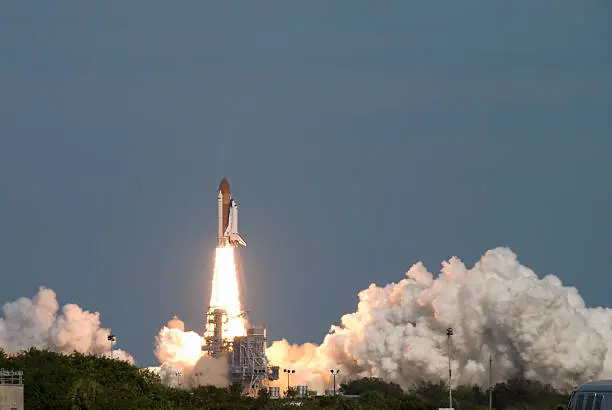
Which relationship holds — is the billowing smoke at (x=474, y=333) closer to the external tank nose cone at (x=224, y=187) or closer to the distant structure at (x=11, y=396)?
the external tank nose cone at (x=224, y=187)

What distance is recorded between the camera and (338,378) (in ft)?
528

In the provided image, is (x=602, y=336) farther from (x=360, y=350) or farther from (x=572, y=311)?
(x=360, y=350)

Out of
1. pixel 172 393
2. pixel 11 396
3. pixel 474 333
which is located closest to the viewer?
pixel 11 396

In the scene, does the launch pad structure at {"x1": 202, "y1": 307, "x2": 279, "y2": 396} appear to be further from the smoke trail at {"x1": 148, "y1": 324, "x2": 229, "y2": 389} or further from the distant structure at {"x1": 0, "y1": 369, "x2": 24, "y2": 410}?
the distant structure at {"x1": 0, "y1": 369, "x2": 24, "y2": 410}

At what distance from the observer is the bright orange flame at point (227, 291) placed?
528 ft

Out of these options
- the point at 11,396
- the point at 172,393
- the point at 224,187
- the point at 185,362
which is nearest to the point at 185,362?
the point at 185,362

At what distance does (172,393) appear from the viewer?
121 metres

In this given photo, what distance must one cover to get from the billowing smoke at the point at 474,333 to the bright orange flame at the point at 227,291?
7004 millimetres

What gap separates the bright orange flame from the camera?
16088cm

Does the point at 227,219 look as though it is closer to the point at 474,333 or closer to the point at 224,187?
the point at 224,187

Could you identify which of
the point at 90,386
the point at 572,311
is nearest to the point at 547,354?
the point at 572,311

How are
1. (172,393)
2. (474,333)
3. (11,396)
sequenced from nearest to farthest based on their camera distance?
(11,396), (172,393), (474,333)

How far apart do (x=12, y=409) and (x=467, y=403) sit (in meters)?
55.1

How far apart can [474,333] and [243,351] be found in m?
21.5
